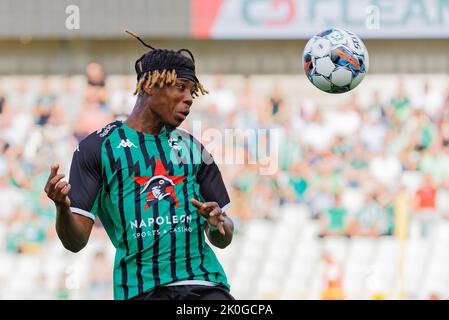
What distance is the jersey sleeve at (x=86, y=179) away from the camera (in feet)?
18.4

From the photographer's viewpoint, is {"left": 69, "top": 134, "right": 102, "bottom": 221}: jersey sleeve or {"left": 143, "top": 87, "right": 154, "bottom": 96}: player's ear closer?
{"left": 69, "top": 134, "right": 102, "bottom": 221}: jersey sleeve

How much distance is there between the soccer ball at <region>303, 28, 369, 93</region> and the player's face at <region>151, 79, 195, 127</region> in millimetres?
2060

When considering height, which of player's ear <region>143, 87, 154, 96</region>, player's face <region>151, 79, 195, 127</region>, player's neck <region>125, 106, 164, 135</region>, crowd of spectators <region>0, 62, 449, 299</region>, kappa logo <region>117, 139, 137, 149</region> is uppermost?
player's ear <region>143, 87, 154, 96</region>

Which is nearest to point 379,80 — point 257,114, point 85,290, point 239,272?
point 257,114

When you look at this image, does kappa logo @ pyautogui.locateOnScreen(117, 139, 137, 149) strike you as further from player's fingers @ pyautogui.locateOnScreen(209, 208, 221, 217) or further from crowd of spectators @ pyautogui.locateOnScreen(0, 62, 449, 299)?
crowd of spectators @ pyautogui.locateOnScreen(0, 62, 449, 299)

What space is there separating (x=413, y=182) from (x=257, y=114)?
2489 millimetres

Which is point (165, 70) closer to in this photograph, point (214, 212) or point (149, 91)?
point (149, 91)

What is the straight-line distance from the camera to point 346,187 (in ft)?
45.0

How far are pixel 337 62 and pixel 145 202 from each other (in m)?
2.56

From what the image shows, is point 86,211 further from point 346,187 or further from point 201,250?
point 346,187

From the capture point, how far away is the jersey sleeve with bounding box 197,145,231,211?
584 centimetres

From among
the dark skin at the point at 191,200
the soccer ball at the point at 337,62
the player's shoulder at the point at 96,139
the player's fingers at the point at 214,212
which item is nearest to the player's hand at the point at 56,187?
→ the dark skin at the point at 191,200

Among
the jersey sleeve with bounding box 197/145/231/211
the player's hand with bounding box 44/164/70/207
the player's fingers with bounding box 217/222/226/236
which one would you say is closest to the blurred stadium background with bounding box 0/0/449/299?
the jersey sleeve with bounding box 197/145/231/211

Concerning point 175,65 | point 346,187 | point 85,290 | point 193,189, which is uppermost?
point 175,65
